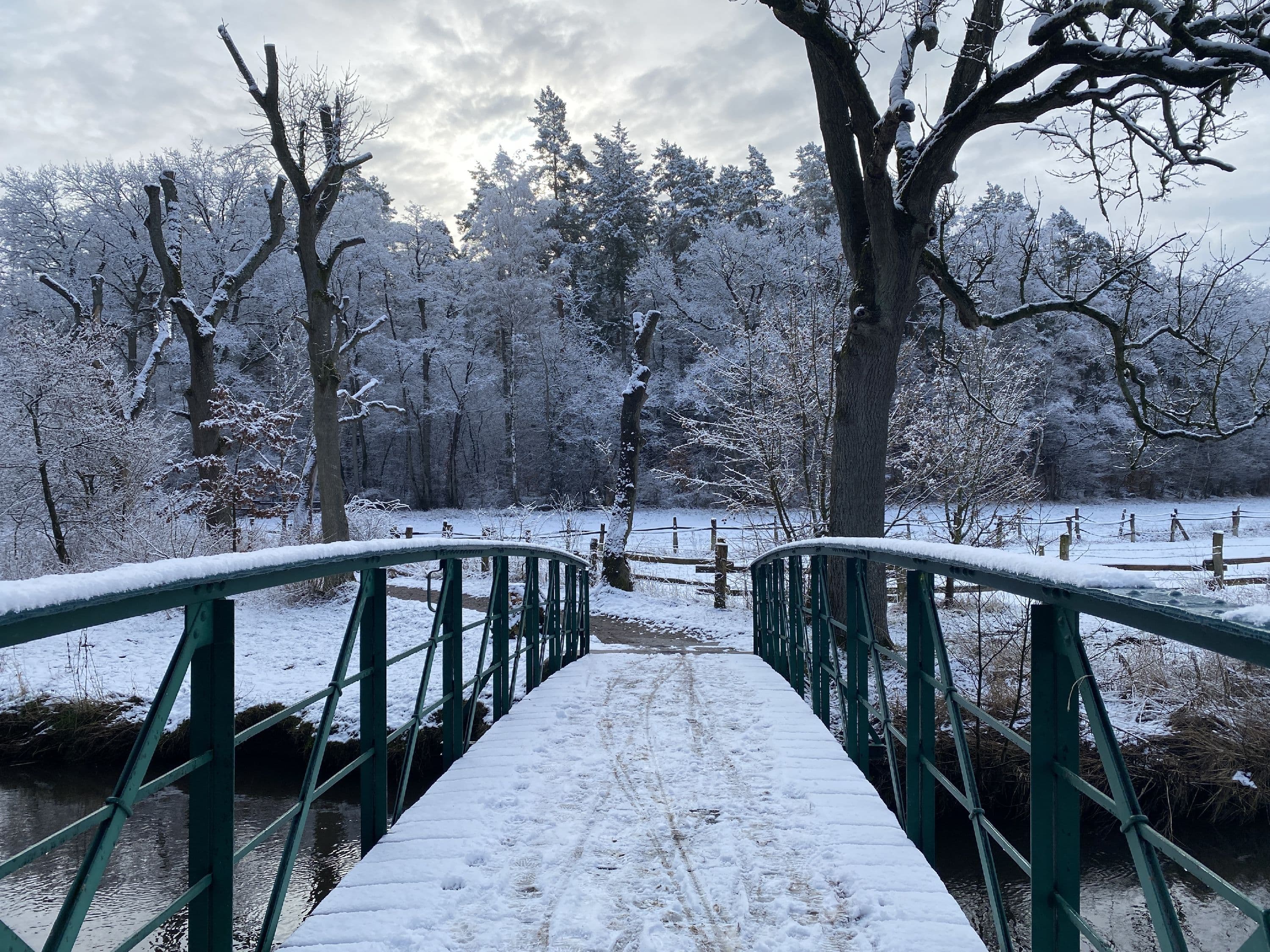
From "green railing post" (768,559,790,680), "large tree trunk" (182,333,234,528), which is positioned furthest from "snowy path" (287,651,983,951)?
"large tree trunk" (182,333,234,528)

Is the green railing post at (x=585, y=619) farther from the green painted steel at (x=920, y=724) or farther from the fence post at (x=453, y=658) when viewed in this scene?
the green painted steel at (x=920, y=724)

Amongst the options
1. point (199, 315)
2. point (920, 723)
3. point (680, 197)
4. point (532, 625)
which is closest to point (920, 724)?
point (920, 723)

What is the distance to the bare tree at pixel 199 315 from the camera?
1422 cm

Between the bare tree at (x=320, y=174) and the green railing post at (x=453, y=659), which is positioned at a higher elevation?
the bare tree at (x=320, y=174)

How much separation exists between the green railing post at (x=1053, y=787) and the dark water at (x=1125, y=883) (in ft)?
12.2

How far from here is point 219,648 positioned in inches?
68.9

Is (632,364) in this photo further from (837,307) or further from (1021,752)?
(1021,752)

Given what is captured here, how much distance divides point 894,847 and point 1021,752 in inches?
198

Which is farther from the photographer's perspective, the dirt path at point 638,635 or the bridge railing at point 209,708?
the dirt path at point 638,635

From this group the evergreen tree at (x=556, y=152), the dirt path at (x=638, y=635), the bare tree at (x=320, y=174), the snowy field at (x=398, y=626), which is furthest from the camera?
the evergreen tree at (x=556, y=152)

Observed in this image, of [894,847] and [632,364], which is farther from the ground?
[632,364]

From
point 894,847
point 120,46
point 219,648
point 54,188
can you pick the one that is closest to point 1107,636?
point 894,847

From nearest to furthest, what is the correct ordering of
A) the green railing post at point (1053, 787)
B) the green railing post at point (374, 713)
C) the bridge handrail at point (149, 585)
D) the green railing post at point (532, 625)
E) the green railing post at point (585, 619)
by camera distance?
the bridge handrail at point (149, 585), the green railing post at point (1053, 787), the green railing post at point (374, 713), the green railing post at point (532, 625), the green railing post at point (585, 619)

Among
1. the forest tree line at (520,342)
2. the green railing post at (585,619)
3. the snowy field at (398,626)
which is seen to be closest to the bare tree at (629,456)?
the snowy field at (398,626)
